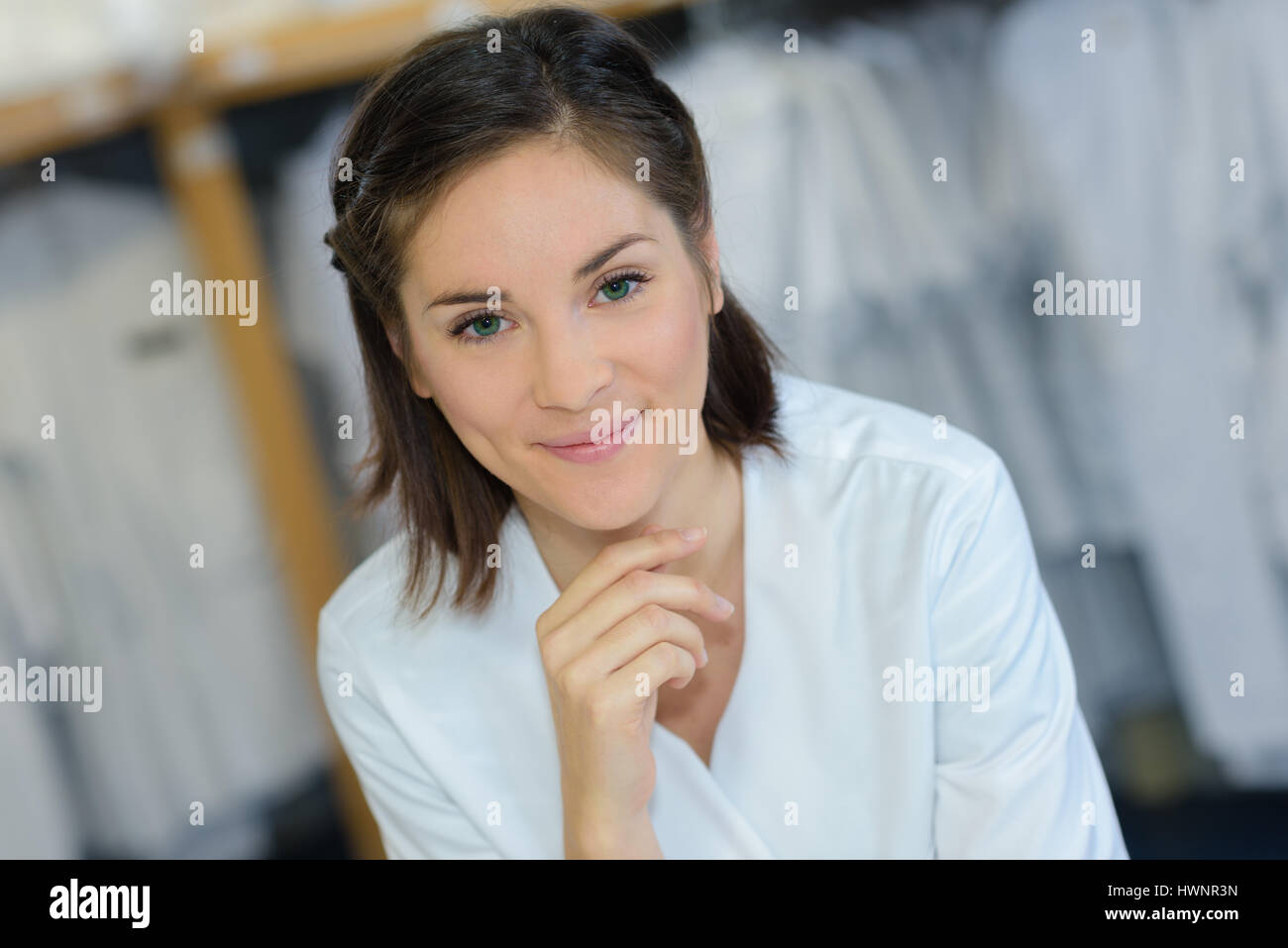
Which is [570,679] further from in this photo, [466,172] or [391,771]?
[466,172]

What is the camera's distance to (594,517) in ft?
2.98

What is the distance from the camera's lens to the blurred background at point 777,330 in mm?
1535

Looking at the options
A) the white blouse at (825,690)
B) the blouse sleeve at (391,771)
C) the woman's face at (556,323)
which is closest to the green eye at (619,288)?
the woman's face at (556,323)

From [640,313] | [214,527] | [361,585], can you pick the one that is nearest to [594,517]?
[640,313]

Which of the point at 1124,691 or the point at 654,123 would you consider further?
the point at 1124,691

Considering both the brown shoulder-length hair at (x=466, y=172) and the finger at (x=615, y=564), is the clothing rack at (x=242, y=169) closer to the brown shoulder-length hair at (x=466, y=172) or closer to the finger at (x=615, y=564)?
the brown shoulder-length hair at (x=466, y=172)

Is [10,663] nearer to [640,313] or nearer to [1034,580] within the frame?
[640,313]

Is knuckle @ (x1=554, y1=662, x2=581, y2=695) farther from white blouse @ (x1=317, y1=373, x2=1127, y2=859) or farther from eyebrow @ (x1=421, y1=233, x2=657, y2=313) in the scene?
eyebrow @ (x1=421, y1=233, x2=657, y2=313)

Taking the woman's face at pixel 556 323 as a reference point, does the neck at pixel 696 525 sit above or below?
below

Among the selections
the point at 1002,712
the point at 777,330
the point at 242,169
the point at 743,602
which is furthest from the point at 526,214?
the point at 242,169

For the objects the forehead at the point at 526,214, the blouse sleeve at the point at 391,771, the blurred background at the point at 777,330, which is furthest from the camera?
the blurred background at the point at 777,330

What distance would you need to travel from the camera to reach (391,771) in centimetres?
104
